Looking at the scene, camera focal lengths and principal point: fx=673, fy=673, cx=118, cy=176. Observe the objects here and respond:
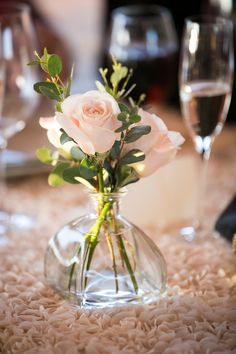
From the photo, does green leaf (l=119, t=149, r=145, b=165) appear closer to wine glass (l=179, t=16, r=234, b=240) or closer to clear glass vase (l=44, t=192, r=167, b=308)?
clear glass vase (l=44, t=192, r=167, b=308)

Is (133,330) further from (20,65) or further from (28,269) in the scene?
(20,65)

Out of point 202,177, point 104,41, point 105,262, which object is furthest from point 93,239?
point 104,41

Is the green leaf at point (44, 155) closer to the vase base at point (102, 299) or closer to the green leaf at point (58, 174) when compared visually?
the green leaf at point (58, 174)

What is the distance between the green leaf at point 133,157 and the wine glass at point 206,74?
243mm

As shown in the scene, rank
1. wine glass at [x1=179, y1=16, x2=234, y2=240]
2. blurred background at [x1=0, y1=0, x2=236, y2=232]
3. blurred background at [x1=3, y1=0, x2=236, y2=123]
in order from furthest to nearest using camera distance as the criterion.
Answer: blurred background at [x1=3, y1=0, x2=236, y2=123], blurred background at [x1=0, y1=0, x2=236, y2=232], wine glass at [x1=179, y1=16, x2=234, y2=240]

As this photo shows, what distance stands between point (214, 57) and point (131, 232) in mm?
308

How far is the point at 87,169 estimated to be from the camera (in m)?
0.74

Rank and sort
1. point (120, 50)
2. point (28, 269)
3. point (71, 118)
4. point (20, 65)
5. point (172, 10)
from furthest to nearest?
point (172, 10) < point (120, 50) < point (20, 65) < point (28, 269) < point (71, 118)

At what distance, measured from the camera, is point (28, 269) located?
2.91 feet

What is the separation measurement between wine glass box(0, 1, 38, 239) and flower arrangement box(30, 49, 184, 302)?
253 mm

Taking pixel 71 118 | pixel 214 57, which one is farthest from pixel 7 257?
pixel 214 57

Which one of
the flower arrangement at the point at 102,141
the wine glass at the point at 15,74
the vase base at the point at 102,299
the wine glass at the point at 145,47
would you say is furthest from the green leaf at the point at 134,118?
the wine glass at the point at 145,47

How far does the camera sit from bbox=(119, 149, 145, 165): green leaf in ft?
2.42

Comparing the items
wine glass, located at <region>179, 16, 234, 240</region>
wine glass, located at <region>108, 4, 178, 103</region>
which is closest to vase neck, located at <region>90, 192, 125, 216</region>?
wine glass, located at <region>179, 16, 234, 240</region>
